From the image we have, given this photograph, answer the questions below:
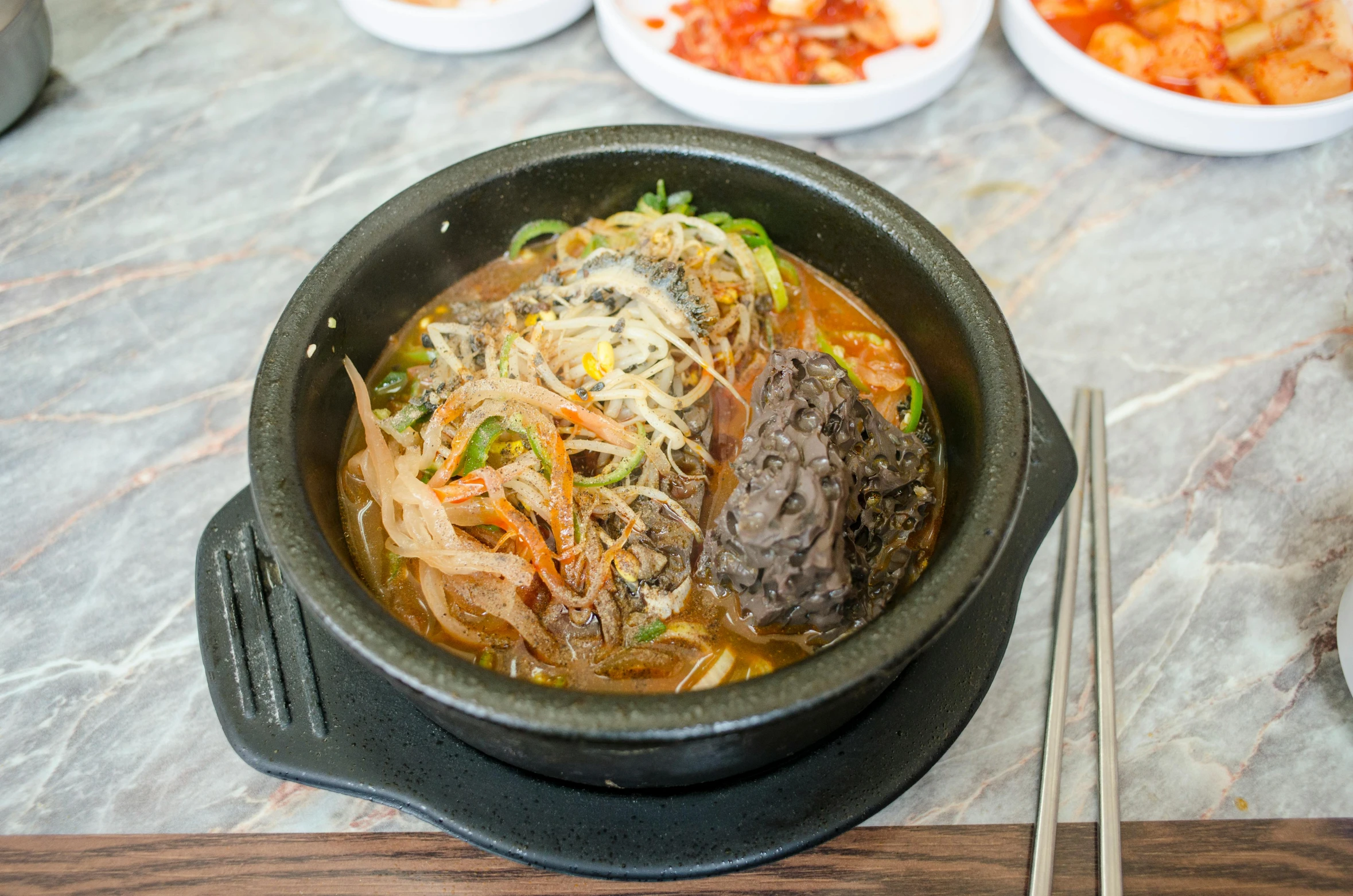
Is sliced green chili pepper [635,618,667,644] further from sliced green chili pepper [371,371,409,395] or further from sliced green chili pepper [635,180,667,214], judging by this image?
sliced green chili pepper [635,180,667,214]

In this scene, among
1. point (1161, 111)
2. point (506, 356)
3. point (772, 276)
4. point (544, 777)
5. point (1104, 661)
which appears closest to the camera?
point (544, 777)

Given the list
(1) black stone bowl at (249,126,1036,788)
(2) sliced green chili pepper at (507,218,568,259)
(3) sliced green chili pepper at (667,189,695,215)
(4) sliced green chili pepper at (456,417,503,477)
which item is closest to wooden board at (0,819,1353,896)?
(1) black stone bowl at (249,126,1036,788)

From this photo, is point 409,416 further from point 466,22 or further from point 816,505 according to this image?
point 466,22

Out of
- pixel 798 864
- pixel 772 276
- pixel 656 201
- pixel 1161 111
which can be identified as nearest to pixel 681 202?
pixel 656 201

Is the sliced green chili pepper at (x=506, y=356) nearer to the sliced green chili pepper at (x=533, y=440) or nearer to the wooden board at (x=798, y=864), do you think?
the sliced green chili pepper at (x=533, y=440)

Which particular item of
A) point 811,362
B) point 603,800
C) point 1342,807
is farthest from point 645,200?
point 1342,807

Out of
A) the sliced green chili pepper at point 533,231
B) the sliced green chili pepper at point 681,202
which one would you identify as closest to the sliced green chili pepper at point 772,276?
the sliced green chili pepper at point 681,202
